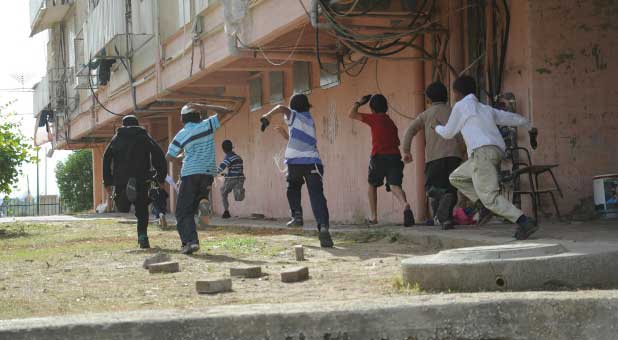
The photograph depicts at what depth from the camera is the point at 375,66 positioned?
51.2 ft

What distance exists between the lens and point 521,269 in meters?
6.19

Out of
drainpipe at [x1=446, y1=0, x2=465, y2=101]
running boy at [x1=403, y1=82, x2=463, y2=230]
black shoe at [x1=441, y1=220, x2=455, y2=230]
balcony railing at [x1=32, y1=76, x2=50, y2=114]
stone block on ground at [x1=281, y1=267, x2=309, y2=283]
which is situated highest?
balcony railing at [x1=32, y1=76, x2=50, y2=114]

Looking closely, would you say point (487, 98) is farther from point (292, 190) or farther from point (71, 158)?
point (71, 158)

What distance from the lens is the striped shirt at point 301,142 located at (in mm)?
11172

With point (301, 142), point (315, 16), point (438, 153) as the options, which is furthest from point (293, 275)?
point (315, 16)

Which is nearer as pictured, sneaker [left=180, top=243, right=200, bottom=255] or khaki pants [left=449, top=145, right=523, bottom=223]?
khaki pants [left=449, top=145, right=523, bottom=223]

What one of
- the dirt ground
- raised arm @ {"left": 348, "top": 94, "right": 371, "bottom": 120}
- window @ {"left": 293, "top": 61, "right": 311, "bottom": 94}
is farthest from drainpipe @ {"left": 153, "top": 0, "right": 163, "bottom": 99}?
raised arm @ {"left": 348, "top": 94, "right": 371, "bottom": 120}

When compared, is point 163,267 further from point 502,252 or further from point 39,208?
point 39,208

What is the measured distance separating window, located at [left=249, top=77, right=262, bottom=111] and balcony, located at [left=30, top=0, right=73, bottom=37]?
14980mm

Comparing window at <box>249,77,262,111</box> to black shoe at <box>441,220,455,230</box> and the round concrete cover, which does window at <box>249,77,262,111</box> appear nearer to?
black shoe at <box>441,220,455,230</box>

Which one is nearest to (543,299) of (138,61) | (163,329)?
(163,329)

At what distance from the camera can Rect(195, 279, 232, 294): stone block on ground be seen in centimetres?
721

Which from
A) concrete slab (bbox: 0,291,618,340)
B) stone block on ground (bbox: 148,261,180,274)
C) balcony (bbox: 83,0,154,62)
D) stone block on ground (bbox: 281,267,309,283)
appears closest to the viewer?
concrete slab (bbox: 0,291,618,340)

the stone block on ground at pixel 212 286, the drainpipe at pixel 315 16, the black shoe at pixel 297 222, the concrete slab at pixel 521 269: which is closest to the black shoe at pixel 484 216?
the black shoe at pixel 297 222
